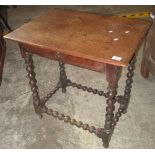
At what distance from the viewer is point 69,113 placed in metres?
2.14

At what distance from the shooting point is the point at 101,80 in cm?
261

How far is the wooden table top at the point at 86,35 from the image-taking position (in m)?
1.32

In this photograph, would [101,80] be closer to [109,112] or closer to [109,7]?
[109,112]

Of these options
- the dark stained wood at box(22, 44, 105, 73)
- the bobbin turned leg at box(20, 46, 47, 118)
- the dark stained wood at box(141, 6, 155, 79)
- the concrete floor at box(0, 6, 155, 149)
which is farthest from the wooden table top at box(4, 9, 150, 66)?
the concrete floor at box(0, 6, 155, 149)

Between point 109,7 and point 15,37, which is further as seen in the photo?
point 109,7

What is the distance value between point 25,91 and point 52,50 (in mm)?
1160

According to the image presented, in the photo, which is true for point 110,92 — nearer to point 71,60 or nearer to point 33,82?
point 71,60

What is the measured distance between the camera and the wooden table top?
132 centimetres

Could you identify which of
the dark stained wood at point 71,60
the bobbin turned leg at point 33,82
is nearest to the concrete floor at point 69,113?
the bobbin turned leg at point 33,82

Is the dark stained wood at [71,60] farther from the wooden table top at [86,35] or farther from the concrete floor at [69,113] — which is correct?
the concrete floor at [69,113]

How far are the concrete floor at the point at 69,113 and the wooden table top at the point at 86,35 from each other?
2.84ft

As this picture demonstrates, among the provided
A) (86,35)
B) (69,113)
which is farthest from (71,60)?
(69,113)

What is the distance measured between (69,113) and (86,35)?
36.0 inches
